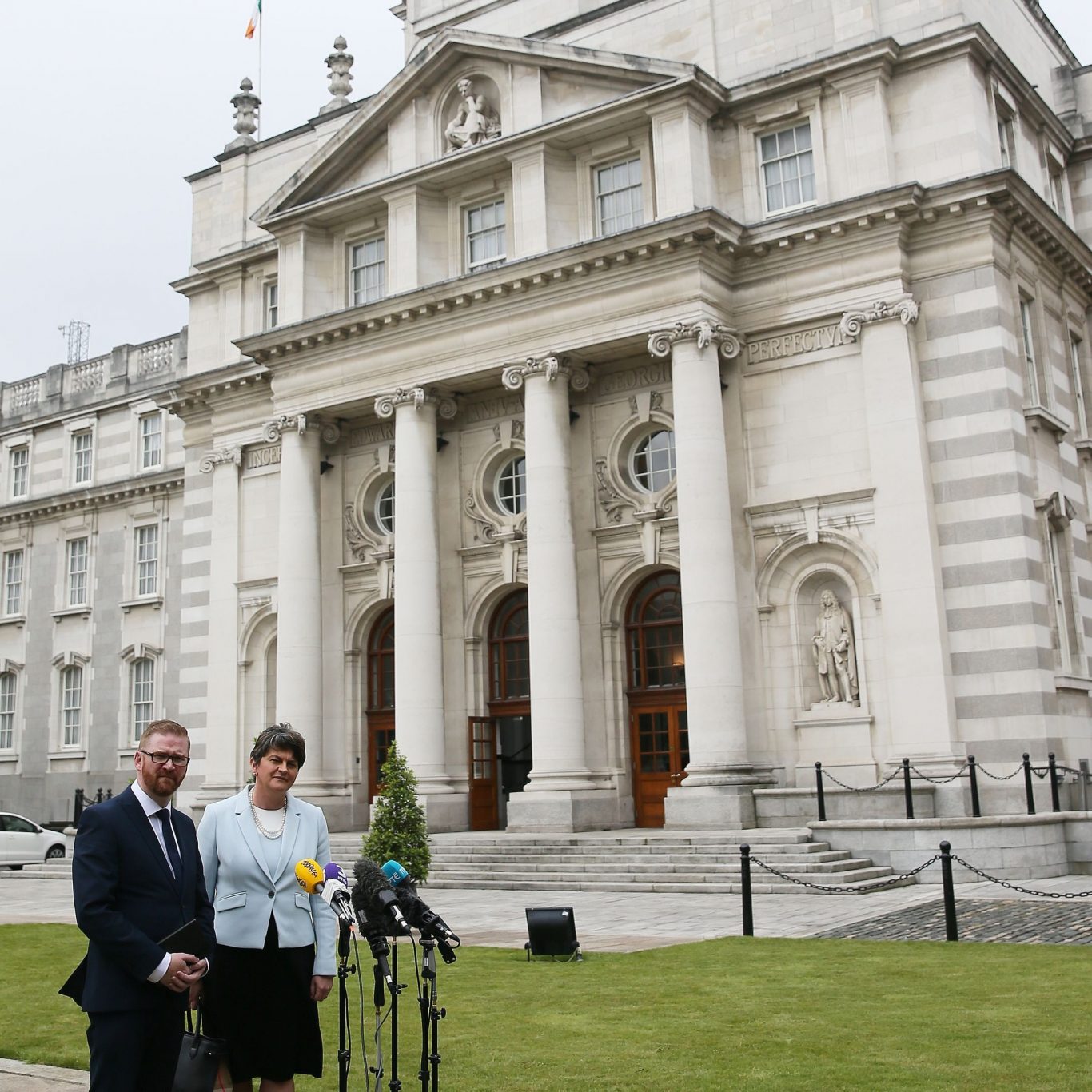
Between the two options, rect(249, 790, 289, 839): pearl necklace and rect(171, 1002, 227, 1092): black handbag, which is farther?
rect(249, 790, 289, 839): pearl necklace

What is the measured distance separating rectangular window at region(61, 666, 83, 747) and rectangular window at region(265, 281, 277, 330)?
56.0ft

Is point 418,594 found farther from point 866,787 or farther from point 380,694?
point 866,787

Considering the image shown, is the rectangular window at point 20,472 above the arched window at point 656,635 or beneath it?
above

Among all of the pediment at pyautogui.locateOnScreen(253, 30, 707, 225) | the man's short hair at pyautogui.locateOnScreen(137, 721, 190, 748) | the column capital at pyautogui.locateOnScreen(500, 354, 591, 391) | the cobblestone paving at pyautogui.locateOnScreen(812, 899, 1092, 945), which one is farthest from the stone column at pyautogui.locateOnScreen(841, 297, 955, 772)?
the man's short hair at pyautogui.locateOnScreen(137, 721, 190, 748)

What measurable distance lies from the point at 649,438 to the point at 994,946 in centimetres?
1751

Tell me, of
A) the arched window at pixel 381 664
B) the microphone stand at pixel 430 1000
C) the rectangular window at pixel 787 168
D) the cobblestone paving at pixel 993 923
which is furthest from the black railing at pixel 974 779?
the microphone stand at pixel 430 1000

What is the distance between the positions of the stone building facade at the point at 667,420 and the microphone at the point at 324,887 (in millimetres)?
19003

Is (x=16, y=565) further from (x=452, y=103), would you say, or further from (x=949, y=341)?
(x=949, y=341)

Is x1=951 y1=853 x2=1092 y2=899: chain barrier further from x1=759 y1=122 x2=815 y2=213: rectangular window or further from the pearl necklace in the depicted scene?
x1=759 y1=122 x2=815 y2=213: rectangular window

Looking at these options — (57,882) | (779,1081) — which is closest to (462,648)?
(57,882)

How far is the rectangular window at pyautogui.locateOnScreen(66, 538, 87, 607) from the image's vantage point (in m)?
47.0

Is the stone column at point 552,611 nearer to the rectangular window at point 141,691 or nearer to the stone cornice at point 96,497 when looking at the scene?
the stone cornice at point 96,497

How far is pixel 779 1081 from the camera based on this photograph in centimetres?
810

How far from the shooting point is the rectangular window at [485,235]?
3120 centimetres
